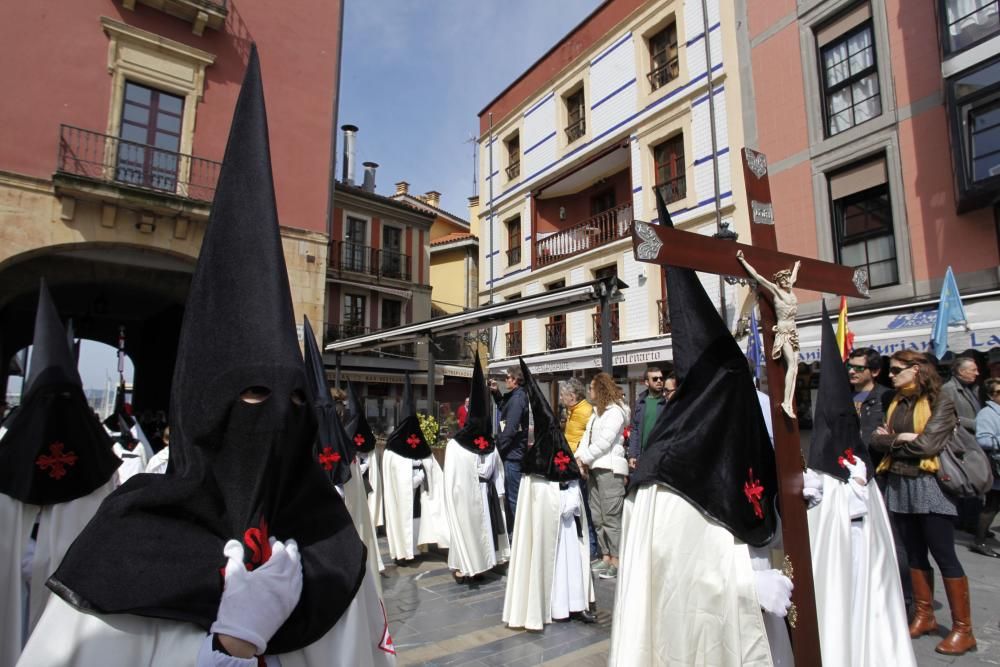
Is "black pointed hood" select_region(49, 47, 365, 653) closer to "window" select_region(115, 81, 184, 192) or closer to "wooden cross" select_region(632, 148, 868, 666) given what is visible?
"wooden cross" select_region(632, 148, 868, 666)

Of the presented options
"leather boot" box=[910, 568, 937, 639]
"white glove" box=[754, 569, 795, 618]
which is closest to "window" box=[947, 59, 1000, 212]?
"leather boot" box=[910, 568, 937, 639]

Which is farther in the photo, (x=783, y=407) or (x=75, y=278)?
(x=75, y=278)

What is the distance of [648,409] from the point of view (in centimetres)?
674

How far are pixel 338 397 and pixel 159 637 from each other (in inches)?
317

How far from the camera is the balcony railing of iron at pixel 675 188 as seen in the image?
52.1ft

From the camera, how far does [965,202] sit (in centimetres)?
1009

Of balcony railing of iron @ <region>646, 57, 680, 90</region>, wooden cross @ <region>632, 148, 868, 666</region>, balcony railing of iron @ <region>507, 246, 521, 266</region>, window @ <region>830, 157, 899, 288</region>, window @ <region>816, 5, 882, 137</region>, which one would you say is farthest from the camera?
balcony railing of iron @ <region>507, 246, 521, 266</region>

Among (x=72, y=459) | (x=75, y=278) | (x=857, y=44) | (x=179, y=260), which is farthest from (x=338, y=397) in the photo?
(x=857, y=44)

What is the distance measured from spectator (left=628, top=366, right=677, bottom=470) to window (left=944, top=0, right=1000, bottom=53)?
28.5ft

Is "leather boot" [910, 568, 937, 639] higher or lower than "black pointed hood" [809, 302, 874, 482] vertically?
lower

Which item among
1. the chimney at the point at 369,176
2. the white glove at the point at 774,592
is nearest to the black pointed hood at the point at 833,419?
the white glove at the point at 774,592

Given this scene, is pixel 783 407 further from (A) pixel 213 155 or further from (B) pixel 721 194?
(A) pixel 213 155

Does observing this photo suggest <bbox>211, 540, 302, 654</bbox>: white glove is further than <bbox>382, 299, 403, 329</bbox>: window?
No

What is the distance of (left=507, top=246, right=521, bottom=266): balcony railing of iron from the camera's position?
72.0 ft
